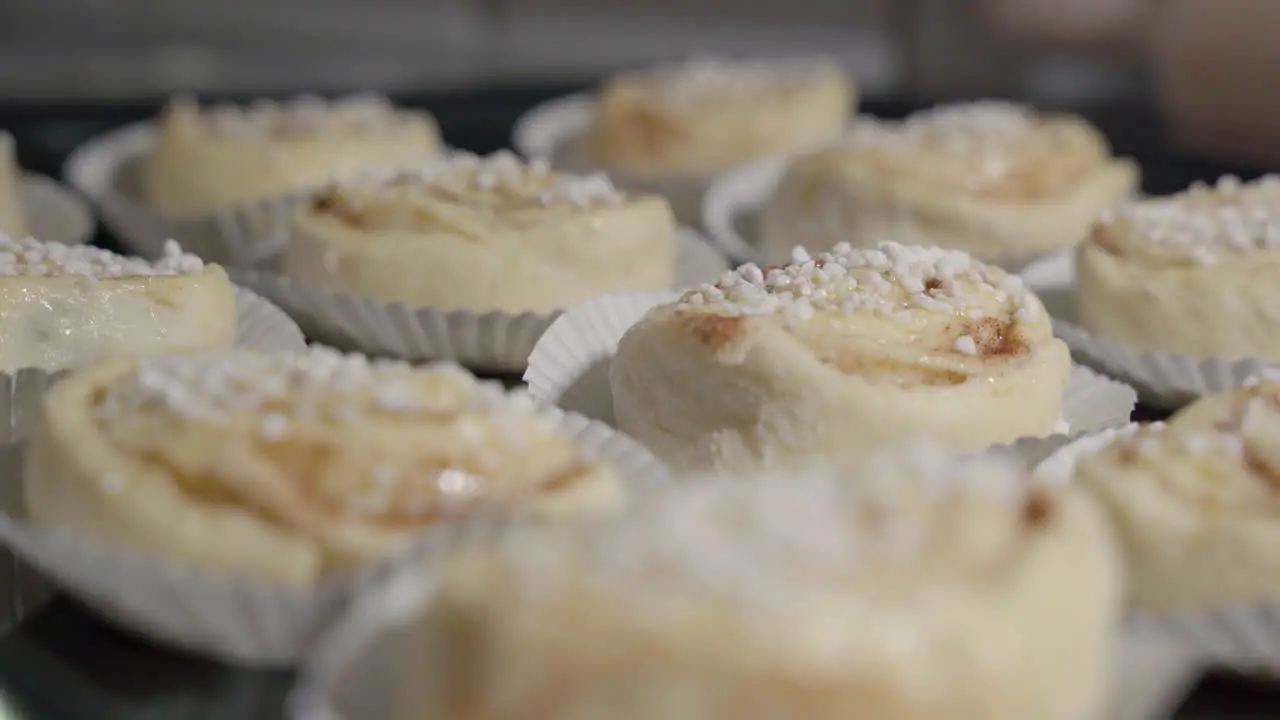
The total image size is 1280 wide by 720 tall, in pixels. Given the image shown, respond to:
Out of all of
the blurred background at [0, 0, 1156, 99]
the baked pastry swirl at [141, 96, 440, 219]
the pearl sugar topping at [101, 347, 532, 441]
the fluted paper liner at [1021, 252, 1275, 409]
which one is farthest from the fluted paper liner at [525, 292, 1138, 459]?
the blurred background at [0, 0, 1156, 99]

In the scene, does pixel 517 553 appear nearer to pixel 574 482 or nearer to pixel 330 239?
pixel 574 482

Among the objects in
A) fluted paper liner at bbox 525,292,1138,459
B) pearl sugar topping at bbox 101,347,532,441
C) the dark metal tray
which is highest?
pearl sugar topping at bbox 101,347,532,441

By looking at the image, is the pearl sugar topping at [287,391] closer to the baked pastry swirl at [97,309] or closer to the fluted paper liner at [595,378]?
the baked pastry swirl at [97,309]

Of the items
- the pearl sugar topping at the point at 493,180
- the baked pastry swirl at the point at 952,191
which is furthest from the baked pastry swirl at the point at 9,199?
the baked pastry swirl at the point at 952,191

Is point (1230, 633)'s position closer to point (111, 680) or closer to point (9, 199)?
point (111, 680)

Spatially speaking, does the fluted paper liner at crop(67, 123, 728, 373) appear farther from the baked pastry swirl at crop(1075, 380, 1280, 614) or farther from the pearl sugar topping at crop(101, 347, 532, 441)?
the baked pastry swirl at crop(1075, 380, 1280, 614)

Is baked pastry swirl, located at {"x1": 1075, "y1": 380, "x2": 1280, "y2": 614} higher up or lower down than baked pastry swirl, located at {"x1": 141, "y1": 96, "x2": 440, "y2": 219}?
higher up
